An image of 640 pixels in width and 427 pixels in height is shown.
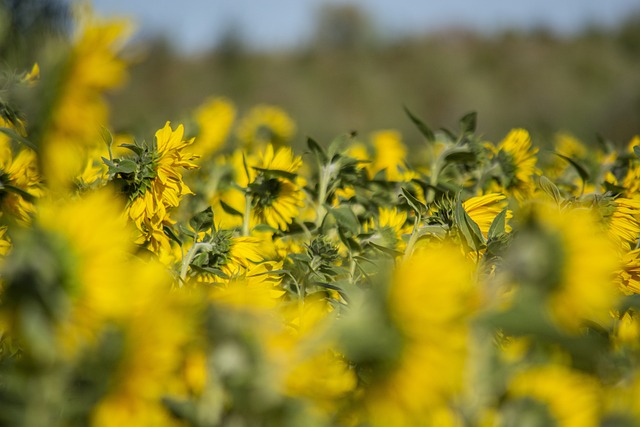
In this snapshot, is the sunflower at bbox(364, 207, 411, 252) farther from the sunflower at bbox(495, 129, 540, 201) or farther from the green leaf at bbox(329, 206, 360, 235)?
the sunflower at bbox(495, 129, 540, 201)

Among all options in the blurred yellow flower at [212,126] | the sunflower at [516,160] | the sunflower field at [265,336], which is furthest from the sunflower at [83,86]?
the blurred yellow flower at [212,126]

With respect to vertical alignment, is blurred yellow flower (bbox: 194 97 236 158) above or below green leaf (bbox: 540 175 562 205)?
below

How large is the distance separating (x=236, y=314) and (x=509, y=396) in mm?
218

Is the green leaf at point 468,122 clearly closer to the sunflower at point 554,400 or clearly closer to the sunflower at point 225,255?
the sunflower at point 225,255

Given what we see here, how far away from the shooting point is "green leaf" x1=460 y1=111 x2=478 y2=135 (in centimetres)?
110

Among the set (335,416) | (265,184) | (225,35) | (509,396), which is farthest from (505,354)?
(225,35)

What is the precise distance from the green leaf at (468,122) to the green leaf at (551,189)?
11.0 inches

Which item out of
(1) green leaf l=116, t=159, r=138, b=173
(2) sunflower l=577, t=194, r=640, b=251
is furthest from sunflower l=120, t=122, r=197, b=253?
(2) sunflower l=577, t=194, r=640, b=251

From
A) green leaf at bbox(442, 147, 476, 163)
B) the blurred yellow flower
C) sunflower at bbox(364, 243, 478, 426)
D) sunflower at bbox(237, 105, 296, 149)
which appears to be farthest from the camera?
sunflower at bbox(237, 105, 296, 149)

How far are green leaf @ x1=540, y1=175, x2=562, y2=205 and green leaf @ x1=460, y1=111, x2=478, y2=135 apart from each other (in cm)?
28

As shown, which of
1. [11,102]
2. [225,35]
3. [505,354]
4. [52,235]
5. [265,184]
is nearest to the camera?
[52,235]

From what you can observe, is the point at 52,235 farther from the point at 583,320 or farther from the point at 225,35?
the point at 225,35

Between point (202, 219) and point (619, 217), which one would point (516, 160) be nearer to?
point (619, 217)

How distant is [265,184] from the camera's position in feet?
3.47
